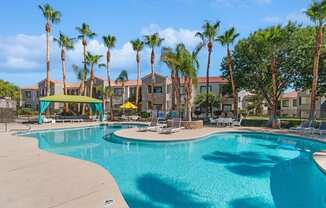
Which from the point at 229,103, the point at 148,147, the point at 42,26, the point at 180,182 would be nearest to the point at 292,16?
the point at 229,103

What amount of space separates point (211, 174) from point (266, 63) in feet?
69.9

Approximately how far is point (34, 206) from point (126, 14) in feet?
45.1

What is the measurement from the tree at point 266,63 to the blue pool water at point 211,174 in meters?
11.6

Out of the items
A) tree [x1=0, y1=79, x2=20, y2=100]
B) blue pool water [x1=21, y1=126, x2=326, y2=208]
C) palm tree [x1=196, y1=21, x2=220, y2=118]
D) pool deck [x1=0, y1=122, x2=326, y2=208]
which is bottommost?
blue pool water [x1=21, y1=126, x2=326, y2=208]

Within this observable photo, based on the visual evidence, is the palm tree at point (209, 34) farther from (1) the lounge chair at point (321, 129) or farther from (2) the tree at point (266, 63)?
(1) the lounge chair at point (321, 129)

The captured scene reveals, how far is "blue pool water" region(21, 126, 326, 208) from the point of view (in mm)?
6422

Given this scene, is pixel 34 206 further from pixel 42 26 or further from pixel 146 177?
pixel 42 26

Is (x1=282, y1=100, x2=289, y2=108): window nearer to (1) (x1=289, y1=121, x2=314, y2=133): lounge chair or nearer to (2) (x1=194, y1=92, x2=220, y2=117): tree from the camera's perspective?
(2) (x1=194, y1=92, x2=220, y2=117): tree

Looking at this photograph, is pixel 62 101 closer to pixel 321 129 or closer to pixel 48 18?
pixel 48 18

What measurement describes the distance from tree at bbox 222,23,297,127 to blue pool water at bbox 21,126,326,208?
11.6 meters

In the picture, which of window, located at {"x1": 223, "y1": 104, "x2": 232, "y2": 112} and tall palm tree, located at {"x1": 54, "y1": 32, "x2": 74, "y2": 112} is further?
window, located at {"x1": 223, "y1": 104, "x2": 232, "y2": 112}

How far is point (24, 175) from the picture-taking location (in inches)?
269

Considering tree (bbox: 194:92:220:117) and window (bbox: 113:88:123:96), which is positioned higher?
window (bbox: 113:88:123:96)

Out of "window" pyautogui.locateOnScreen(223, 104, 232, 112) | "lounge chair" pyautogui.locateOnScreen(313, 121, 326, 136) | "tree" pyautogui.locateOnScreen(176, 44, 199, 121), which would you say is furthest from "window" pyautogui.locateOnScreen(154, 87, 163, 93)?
"lounge chair" pyautogui.locateOnScreen(313, 121, 326, 136)
